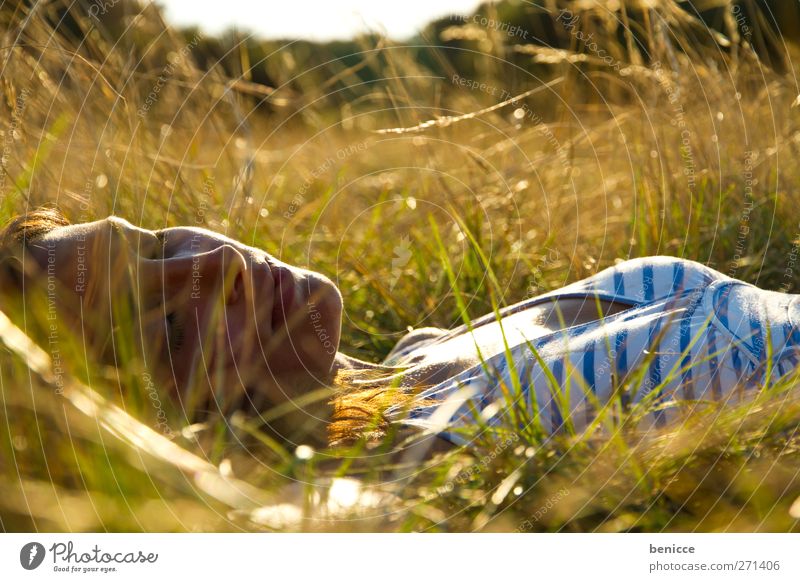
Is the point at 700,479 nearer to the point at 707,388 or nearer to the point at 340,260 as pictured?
the point at 707,388

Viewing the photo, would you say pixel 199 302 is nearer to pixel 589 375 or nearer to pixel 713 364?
pixel 589 375

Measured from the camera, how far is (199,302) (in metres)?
0.99

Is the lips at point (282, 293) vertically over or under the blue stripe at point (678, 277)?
over

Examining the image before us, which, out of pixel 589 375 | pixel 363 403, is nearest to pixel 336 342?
pixel 363 403

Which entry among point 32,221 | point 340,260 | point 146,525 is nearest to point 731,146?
point 340,260

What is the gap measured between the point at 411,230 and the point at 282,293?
2.63ft

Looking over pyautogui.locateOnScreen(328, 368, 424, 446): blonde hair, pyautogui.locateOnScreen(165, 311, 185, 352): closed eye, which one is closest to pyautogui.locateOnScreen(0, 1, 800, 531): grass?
pyautogui.locateOnScreen(328, 368, 424, 446): blonde hair

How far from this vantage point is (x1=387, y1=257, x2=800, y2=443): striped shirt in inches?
35.4

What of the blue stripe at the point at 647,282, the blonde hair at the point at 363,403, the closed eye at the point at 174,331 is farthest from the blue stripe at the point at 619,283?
the closed eye at the point at 174,331

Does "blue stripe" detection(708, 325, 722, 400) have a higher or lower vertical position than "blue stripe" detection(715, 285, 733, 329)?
lower

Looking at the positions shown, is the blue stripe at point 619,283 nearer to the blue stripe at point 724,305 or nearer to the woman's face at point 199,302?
the blue stripe at point 724,305

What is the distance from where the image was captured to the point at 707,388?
96cm

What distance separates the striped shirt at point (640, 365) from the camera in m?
0.90

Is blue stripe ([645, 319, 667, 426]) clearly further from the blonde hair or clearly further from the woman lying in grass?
the blonde hair
